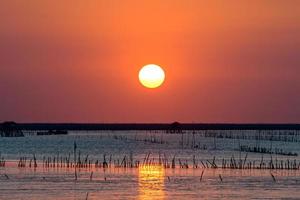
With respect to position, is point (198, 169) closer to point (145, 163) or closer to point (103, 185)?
point (145, 163)

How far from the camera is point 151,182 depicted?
52219mm

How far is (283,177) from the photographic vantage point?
56.5 meters

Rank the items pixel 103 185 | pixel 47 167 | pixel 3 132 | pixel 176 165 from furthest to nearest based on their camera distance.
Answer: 1. pixel 3 132
2. pixel 176 165
3. pixel 47 167
4. pixel 103 185

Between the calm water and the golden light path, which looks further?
the calm water

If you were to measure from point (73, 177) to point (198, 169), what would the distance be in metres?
11.5

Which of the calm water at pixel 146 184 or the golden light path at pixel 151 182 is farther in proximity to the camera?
the calm water at pixel 146 184

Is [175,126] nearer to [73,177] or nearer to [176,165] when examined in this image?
[176,165]

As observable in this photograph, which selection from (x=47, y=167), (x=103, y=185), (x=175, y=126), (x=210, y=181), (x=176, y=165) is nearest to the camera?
(x=103, y=185)

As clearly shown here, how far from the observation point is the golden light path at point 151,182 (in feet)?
145

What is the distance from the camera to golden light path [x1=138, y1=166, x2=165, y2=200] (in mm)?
44156

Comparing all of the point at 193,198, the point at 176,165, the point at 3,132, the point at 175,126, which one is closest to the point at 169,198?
the point at 193,198

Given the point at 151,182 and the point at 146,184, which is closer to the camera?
the point at 146,184

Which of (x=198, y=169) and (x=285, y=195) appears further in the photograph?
(x=198, y=169)

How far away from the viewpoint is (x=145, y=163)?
71.3 metres
